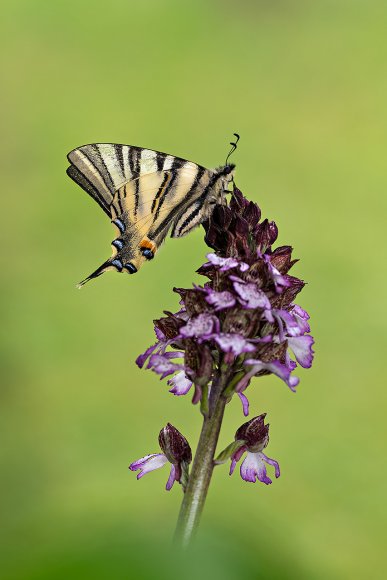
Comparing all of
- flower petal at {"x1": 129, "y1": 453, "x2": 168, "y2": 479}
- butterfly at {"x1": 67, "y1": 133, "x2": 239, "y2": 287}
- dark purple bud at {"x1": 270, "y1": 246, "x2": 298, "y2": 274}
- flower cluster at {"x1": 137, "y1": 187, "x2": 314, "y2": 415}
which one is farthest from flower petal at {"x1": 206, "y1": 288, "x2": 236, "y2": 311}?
butterfly at {"x1": 67, "y1": 133, "x2": 239, "y2": 287}

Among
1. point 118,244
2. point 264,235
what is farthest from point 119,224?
point 264,235

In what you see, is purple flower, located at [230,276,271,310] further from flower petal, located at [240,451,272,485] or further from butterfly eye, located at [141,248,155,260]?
butterfly eye, located at [141,248,155,260]

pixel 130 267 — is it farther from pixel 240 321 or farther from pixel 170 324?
pixel 240 321

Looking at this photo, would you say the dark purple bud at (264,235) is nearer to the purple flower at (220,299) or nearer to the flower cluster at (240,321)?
the flower cluster at (240,321)
